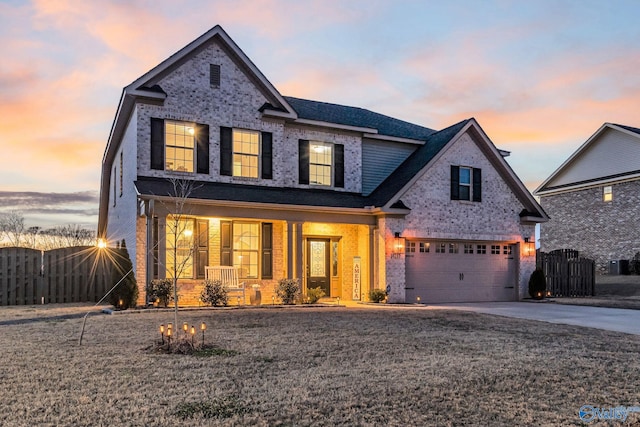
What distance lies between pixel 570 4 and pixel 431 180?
23.8 ft

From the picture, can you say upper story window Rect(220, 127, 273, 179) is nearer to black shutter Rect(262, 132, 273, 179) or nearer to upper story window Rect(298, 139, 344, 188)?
black shutter Rect(262, 132, 273, 179)

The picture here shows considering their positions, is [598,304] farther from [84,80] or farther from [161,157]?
[84,80]

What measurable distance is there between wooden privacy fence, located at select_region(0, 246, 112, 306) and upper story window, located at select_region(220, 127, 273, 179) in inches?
195

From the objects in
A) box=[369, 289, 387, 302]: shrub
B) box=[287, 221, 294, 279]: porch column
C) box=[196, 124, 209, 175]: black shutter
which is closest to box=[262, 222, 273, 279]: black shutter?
box=[287, 221, 294, 279]: porch column

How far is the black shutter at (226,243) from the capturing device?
1510cm

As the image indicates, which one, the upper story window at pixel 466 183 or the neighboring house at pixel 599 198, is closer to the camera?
the upper story window at pixel 466 183

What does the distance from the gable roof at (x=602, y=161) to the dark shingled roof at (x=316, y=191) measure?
1421 cm

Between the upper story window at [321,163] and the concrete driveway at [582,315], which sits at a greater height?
the upper story window at [321,163]

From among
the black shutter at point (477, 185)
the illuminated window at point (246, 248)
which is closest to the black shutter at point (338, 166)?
the illuminated window at point (246, 248)

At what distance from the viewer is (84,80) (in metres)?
17.5

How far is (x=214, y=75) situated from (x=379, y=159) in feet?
22.7

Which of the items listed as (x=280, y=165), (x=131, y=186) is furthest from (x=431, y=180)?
(x=131, y=186)

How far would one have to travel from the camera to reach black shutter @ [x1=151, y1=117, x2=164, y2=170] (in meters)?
14.5

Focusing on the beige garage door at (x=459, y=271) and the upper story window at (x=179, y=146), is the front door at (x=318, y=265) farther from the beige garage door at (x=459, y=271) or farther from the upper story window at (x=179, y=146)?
the upper story window at (x=179, y=146)
